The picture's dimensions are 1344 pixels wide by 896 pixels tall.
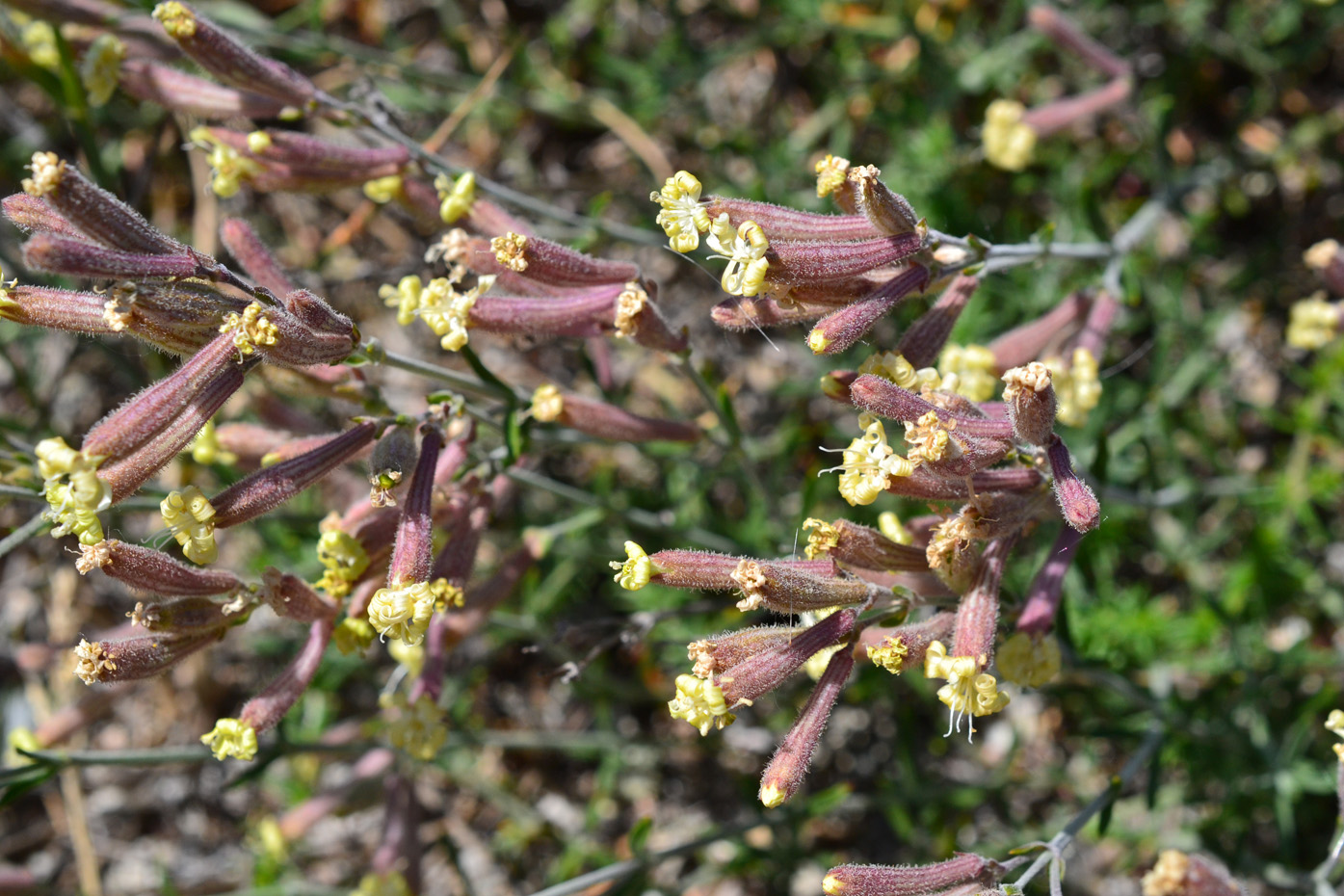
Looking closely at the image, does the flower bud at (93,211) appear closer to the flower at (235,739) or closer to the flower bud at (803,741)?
the flower at (235,739)

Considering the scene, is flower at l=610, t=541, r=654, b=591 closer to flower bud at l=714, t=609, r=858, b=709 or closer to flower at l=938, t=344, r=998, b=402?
flower bud at l=714, t=609, r=858, b=709

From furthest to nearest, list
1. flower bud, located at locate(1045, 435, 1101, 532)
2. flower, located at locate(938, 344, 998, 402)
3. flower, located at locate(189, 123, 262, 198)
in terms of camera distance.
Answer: flower, located at locate(189, 123, 262, 198)
flower, located at locate(938, 344, 998, 402)
flower bud, located at locate(1045, 435, 1101, 532)

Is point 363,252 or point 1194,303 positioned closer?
point 1194,303

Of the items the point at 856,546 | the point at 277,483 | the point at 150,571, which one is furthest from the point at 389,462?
the point at 856,546

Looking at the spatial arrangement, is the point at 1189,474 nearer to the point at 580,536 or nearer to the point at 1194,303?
the point at 1194,303

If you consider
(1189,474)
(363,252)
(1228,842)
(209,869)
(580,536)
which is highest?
(363,252)

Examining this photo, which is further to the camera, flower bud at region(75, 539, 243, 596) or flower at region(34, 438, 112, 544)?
flower bud at region(75, 539, 243, 596)

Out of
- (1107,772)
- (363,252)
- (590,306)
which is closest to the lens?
(590,306)

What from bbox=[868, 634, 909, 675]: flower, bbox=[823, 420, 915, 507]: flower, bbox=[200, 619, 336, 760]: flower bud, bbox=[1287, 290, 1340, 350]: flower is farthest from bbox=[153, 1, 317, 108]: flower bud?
bbox=[1287, 290, 1340, 350]: flower

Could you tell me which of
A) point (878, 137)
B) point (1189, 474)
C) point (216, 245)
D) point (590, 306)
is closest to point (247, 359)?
point (590, 306)
